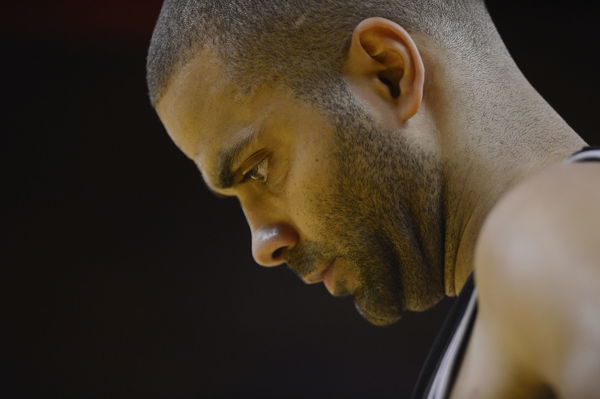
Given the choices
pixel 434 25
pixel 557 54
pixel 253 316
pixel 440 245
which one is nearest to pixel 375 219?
pixel 440 245

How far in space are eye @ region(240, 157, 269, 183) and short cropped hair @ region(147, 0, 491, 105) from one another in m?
0.10

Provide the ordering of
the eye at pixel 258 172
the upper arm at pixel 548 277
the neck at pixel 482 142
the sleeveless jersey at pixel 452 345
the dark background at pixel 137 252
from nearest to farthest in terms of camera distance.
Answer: the upper arm at pixel 548 277, the sleeveless jersey at pixel 452 345, the neck at pixel 482 142, the eye at pixel 258 172, the dark background at pixel 137 252

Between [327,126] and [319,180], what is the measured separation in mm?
63

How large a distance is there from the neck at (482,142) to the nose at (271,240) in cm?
19

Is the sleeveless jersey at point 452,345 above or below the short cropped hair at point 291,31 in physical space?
below

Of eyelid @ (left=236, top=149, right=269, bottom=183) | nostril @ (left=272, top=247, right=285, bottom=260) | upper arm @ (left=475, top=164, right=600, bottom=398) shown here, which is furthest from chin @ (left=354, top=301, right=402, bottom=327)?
upper arm @ (left=475, top=164, right=600, bottom=398)

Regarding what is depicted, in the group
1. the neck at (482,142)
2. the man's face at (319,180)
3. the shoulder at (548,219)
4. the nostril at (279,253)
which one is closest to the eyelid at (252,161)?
the man's face at (319,180)

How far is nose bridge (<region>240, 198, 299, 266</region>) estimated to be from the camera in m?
0.96

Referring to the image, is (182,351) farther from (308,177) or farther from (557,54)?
(308,177)

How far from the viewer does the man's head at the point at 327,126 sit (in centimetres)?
89

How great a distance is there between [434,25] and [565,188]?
430 mm

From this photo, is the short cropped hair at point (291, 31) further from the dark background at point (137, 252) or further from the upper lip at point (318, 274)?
the dark background at point (137, 252)

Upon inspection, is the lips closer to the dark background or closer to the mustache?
the mustache

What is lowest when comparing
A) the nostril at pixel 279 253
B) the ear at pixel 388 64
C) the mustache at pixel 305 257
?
the mustache at pixel 305 257
